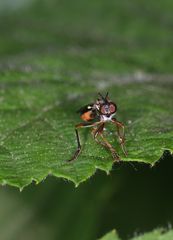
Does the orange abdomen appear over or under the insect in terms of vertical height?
over

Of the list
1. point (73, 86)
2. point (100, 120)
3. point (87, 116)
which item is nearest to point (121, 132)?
point (100, 120)

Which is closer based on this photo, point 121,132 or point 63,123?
point 121,132

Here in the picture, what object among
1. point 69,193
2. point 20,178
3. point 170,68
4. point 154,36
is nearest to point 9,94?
point 69,193

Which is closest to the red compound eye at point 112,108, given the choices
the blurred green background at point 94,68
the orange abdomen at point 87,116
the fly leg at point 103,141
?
the fly leg at point 103,141

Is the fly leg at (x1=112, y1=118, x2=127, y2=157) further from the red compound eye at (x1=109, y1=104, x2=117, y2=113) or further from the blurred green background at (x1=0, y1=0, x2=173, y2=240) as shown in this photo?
the blurred green background at (x1=0, y1=0, x2=173, y2=240)

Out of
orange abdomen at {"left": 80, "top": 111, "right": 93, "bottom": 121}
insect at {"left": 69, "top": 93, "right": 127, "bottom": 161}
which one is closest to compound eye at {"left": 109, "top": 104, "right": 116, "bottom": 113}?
insect at {"left": 69, "top": 93, "right": 127, "bottom": 161}

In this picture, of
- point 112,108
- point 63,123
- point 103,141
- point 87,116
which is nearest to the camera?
point 103,141

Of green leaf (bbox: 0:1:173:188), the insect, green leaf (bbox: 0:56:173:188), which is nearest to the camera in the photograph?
green leaf (bbox: 0:56:173:188)

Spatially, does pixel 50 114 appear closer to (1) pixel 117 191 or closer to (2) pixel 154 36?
(1) pixel 117 191

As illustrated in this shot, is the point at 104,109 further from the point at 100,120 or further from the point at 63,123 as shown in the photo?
the point at 63,123
